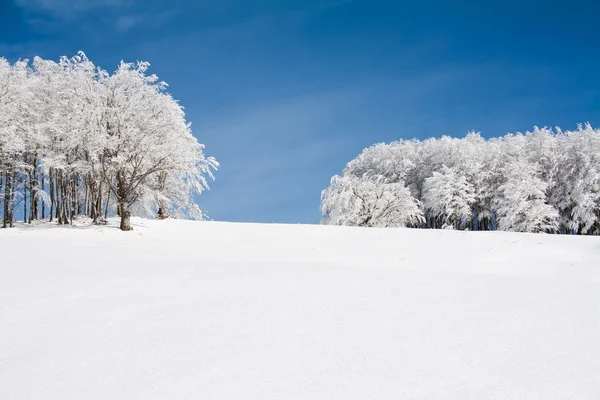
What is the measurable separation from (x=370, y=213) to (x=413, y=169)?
2127 centimetres

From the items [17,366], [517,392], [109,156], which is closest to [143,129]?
[109,156]

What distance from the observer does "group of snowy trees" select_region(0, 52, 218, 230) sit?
28.1 metres

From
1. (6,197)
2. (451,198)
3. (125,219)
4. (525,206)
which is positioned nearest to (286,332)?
(125,219)

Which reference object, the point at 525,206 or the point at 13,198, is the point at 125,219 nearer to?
the point at 13,198

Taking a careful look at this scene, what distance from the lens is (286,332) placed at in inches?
297

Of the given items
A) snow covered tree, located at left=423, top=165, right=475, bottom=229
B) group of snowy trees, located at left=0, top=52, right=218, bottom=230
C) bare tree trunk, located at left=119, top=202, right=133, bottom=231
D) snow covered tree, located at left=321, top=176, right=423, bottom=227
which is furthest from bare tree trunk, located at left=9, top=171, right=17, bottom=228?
snow covered tree, located at left=423, top=165, right=475, bottom=229

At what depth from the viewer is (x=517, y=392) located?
5.52 meters

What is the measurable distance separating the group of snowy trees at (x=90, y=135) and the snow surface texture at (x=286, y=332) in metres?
13.8

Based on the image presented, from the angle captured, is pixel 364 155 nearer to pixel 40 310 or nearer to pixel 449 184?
Result: pixel 449 184

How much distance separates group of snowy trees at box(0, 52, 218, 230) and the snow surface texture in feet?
45.1

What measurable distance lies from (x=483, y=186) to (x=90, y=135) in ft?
141

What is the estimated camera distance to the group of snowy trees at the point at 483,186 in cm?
4347

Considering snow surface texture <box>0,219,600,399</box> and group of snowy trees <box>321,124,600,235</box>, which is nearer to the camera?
snow surface texture <box>0,219,600,399</box>

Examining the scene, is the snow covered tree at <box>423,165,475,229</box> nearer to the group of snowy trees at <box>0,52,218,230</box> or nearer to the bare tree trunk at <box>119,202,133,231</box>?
the group of snowy trees at <box>0,52,218,230</box>
